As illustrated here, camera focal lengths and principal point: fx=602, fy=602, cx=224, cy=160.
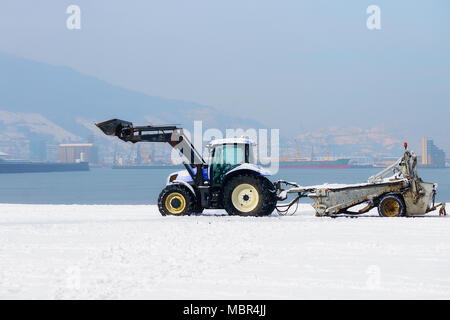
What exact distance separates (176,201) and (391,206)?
6.23 meters

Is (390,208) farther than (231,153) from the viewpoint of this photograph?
No

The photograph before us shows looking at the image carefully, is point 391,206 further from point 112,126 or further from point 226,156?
point 112,126

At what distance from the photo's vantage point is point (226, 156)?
17.7 metres

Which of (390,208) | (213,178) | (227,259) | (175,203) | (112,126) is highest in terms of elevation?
(112,126)

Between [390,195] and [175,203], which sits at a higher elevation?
[390,195]

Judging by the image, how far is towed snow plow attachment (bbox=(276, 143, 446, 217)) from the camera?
16.9 metres

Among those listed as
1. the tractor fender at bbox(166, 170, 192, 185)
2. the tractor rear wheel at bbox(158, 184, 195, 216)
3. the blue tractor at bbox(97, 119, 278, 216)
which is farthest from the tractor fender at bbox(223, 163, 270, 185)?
the tractor fender at bbox(166, 170, 192, 185)

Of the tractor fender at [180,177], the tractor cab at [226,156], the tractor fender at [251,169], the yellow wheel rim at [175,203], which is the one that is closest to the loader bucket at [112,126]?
the tractor fender at [180,177]

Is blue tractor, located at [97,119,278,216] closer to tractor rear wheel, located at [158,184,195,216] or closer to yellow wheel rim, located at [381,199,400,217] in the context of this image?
tractor rear wheel, located at [158,184,195,216]

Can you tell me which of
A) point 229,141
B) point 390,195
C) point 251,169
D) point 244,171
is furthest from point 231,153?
point 390,195

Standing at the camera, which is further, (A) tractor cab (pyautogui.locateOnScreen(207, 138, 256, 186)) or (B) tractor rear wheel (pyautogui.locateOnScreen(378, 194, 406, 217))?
(A) tractor cab (pyautogui.locateOnScreen(207, 138, 256, 186))

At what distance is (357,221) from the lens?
52.4 ft

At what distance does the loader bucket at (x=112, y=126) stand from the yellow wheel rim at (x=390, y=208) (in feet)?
25.7
